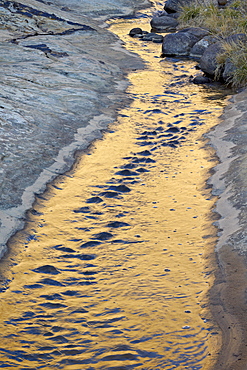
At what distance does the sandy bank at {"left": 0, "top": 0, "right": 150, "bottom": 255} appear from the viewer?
5121 mm

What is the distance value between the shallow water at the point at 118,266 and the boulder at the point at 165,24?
9012 millimetres

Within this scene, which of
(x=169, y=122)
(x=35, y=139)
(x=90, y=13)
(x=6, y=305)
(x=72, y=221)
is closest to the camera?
(x=6, y=305)

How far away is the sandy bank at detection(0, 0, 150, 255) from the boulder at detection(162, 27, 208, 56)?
0.94m

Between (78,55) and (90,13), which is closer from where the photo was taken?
(78,55)

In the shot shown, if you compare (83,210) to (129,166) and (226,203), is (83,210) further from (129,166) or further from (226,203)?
(226,203)

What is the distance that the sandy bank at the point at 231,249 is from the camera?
300 cm

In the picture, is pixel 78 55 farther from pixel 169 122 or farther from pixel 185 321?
pixel 185 321

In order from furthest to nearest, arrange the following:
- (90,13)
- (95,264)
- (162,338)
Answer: (90,13) → (95,264) → (162,338)

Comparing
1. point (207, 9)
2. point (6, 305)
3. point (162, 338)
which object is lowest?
point (6, 305)

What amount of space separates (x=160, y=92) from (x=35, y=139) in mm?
3457

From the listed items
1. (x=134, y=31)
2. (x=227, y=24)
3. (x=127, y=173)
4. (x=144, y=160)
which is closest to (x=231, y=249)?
(x=127, y=173)

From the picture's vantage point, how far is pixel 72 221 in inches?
178

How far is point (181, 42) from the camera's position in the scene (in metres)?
11.5

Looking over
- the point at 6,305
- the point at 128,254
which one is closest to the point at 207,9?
the point at 128,254
